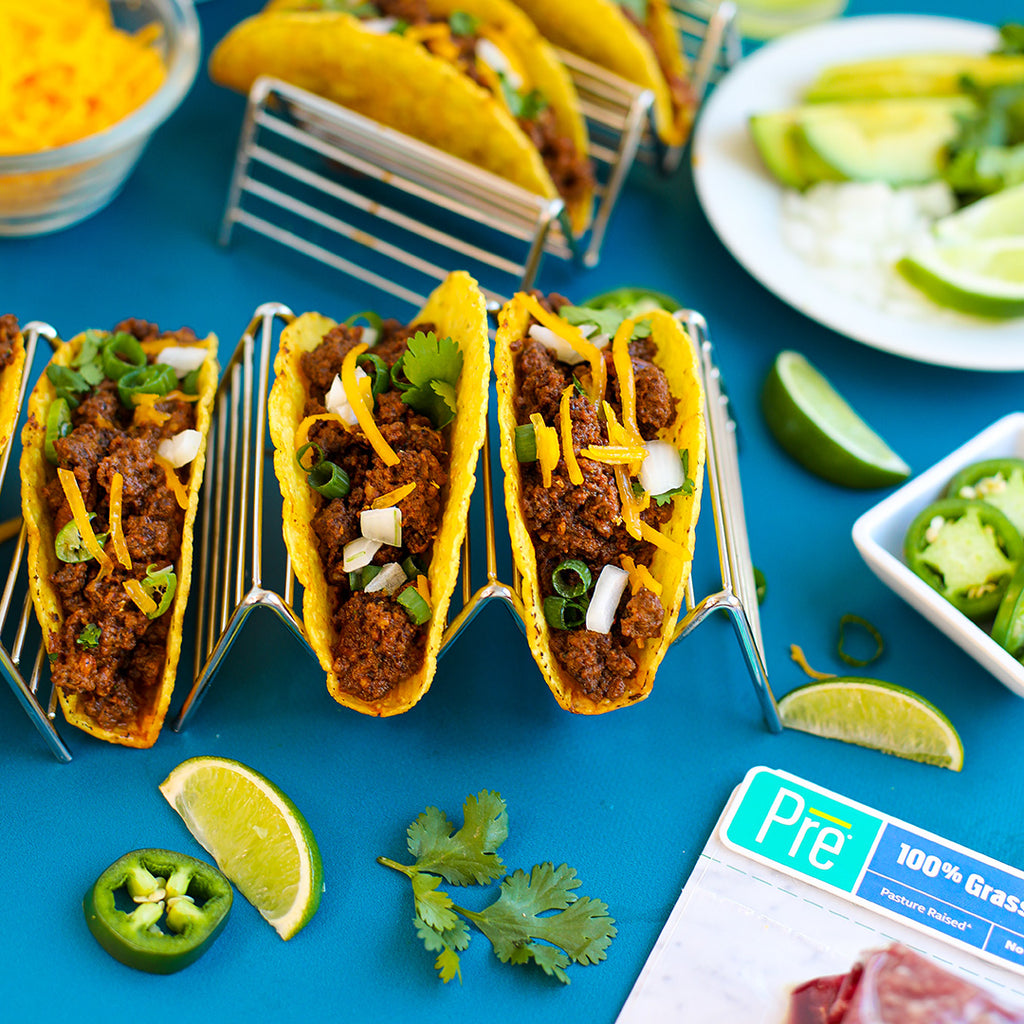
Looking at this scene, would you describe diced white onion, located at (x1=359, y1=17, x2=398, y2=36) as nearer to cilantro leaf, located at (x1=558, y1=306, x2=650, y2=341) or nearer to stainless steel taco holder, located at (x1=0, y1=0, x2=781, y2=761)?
stainless steel taco holder, located at (x1=0, y1=0, x2=781, y2=761)

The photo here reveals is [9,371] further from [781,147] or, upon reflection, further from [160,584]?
[781,147]

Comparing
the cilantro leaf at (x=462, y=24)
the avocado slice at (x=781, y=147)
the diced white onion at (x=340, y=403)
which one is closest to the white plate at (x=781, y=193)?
the avocado slice at (x=781, y=147)

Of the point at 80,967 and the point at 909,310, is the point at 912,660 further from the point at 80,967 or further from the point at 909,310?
the point at 80,967

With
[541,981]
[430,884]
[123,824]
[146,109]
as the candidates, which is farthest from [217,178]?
[541,981]

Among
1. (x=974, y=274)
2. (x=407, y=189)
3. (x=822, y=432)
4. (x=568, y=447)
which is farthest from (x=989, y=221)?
Result: (x=568, y=447)

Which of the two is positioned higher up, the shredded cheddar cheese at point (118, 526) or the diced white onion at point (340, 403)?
the diced white onion at point (340, 403)

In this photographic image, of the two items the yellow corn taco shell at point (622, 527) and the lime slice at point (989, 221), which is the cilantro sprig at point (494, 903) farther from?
the lime slice at point (989, 221)
